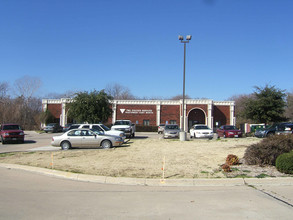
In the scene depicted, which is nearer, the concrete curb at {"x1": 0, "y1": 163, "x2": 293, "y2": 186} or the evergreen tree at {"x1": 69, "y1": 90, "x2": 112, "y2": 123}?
the concrete curb at {"x1": 0, "y1": 163, "x2": 293, "y2": 186}

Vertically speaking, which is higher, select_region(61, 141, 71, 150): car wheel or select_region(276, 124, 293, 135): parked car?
select_region(276, 124, 293, 135): parked car

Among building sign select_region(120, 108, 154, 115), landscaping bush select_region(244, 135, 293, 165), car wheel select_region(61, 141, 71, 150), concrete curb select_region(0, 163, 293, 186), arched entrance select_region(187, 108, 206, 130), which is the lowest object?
concrete curb select_region(0, 163, 293, 186)

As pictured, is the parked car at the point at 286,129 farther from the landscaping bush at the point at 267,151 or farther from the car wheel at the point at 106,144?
the car wheel at the point at 106,144

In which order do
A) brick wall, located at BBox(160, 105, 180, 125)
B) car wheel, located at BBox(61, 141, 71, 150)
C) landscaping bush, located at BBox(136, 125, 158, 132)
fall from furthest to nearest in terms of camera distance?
brick wall, located at BBox(160, 105, 180, 125)
landscaping bush, located at BBox(136, 125, 158, 132)
car wheel, located at BBox(61, 141, 71, 150)

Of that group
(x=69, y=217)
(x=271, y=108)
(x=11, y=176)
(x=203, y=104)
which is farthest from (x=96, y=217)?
(x=203, y=104)

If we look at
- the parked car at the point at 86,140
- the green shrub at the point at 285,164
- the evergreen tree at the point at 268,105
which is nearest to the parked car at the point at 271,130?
the evergreen tree at the point at 268,105

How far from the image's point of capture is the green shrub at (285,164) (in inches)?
342

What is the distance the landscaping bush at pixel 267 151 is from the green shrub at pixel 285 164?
955 mm

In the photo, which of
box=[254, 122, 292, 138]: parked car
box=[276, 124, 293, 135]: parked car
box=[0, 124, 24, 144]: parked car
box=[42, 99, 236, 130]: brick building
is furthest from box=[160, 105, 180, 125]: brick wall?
box=[0, 124, 24, 144]: parked car

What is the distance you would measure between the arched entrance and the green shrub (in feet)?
147

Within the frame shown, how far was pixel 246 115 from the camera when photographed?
3531 centimetres

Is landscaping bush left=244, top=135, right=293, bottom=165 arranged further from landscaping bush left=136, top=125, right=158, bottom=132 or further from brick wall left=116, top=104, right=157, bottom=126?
brick wall left=116, top=104, right=157, bottom=126

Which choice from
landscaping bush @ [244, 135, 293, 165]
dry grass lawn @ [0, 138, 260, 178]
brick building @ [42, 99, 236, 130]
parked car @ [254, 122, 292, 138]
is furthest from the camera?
brick building @ [42, 99, 236, 130]

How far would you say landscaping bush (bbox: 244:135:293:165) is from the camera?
401 inches
